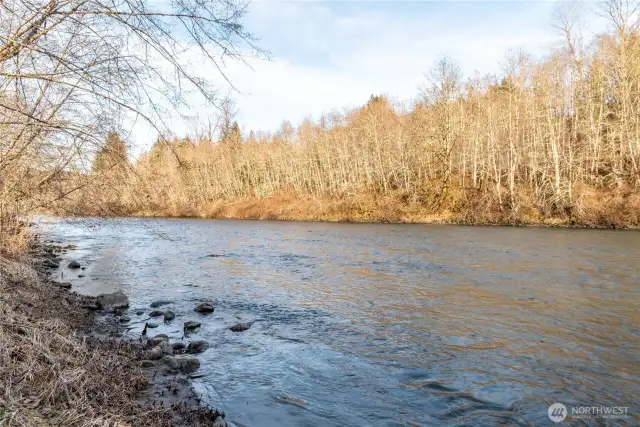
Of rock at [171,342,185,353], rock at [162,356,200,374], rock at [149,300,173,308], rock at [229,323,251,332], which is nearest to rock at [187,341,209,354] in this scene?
rock at [171,342,185,353]

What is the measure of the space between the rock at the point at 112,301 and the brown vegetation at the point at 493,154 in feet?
24.5

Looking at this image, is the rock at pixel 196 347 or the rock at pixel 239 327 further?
the rock at pixel 239 327

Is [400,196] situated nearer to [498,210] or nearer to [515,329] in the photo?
[498,210]

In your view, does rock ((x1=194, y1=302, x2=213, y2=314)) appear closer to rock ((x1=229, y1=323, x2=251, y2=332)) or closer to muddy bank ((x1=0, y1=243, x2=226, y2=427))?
rock ((x1=229, y1=323, x2=251, y2=332))

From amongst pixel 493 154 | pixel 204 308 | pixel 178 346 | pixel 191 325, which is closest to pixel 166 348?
pixel 178 346

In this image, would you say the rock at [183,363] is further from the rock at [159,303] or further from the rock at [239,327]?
the rock at [159,303]

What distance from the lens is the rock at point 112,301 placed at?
10305 mm

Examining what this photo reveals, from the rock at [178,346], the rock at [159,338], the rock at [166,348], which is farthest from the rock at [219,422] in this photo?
the rock at [159,338]

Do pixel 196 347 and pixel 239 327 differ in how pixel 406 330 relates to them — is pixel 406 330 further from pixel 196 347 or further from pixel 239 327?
pixel 196 347

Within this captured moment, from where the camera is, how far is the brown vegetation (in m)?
29.5

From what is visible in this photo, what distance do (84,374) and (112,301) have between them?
269 inches

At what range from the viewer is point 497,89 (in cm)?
4009

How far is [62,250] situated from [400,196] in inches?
1232

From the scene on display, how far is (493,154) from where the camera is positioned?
3603 cm
